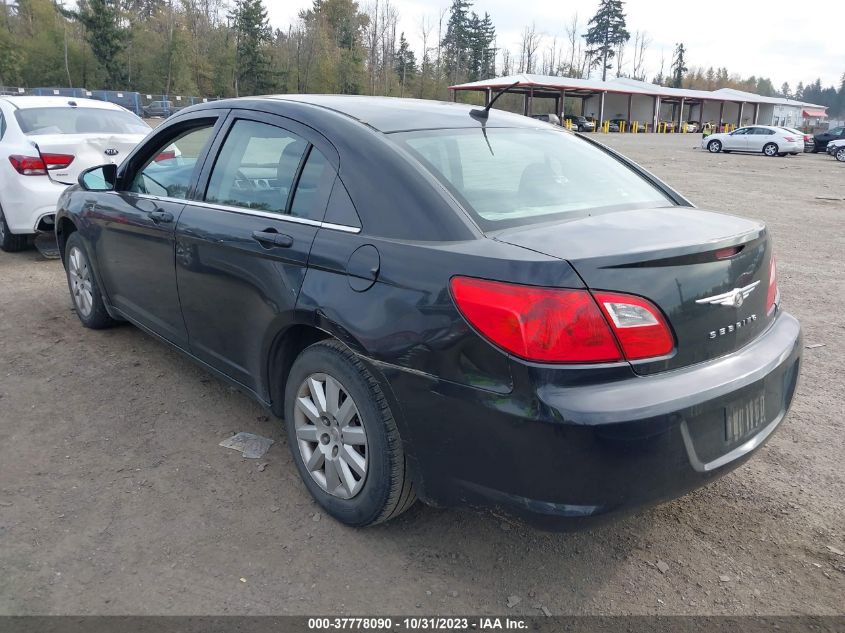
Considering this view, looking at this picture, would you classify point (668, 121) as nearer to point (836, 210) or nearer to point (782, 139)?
point (782, 139)

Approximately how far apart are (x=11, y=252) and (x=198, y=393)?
508 centimetres

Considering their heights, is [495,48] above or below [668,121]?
above

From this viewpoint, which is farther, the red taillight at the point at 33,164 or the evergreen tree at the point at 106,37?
the evergreen tree at the point at 106,37

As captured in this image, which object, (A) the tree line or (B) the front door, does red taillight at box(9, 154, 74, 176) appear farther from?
(A) the tree line

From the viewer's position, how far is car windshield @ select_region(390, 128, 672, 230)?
2721 mm

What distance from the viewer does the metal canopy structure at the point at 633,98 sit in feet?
185

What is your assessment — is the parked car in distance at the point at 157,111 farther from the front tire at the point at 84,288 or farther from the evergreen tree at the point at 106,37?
the front tire at the point at 84,288

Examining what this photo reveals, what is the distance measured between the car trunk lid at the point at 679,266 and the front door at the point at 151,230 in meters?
2.10

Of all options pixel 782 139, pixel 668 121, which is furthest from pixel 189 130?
pixel 668 121

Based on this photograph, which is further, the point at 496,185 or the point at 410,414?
the point at 496,185

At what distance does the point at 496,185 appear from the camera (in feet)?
9.47

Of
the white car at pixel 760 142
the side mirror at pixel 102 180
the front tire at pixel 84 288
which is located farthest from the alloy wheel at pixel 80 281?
the white car at pixel 760 142

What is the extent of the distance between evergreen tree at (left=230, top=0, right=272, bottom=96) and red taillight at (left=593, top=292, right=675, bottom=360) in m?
76.5

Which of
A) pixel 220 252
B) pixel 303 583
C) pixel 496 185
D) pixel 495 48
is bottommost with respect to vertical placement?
pixel 303 583
